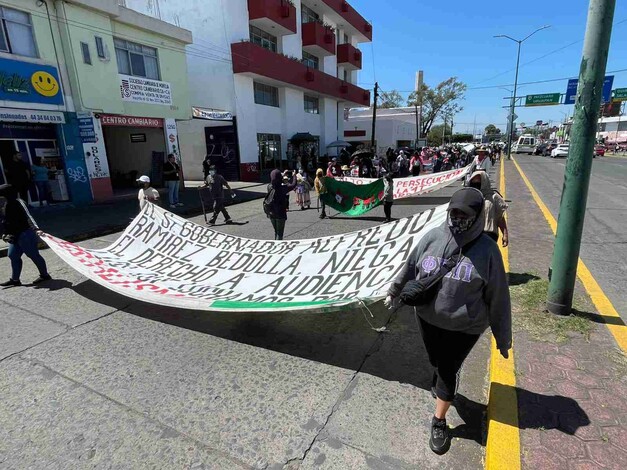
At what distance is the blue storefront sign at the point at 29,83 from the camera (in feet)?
36.1

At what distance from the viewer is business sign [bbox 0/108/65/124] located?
36.3 ft

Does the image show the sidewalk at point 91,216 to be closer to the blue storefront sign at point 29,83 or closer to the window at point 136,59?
the blue storefront sign at point 29,83

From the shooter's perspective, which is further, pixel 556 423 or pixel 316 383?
pixel 316 383

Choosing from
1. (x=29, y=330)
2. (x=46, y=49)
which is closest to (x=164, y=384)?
(x=29, y=330)

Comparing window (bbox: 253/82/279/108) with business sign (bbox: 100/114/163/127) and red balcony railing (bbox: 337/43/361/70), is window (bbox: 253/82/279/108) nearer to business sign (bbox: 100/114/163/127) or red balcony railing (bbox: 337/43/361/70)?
business sign (bbox: 100/114/163/127)

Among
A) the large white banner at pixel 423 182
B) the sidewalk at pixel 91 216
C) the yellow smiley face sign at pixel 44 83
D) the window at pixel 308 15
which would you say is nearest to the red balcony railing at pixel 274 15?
the window at pixel 308 15

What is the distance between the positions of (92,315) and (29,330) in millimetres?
638

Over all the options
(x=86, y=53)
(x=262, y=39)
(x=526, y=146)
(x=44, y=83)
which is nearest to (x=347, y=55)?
(x=262, y=39)

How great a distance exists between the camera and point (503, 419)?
8.54 ft

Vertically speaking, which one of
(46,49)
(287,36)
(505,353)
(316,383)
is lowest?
(316,383)

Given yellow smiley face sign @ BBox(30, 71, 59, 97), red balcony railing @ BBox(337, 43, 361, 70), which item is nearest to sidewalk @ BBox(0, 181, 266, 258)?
yellow smiley face sign @ BBox(30, 71, 59, 97)

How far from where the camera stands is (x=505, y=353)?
2355mm

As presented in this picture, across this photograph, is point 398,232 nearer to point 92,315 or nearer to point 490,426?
point 490,426

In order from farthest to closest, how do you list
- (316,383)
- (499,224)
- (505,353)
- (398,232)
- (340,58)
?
1. (340,58)
2. (499,224)
3. (398,232)
4. (316,383)
5. (505,353)
